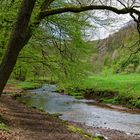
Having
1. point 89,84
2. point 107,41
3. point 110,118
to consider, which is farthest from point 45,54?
point 89,84

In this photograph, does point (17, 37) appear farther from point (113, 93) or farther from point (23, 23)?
point (113, 93)

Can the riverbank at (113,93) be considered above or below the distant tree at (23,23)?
below

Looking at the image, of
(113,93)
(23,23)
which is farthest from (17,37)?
(113,93)

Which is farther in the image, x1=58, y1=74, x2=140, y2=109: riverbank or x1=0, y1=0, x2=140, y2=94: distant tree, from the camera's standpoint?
x1=58, y1=74, x2=140, y2=109: riverbank

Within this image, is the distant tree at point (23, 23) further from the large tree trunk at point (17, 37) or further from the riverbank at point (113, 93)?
the riverbank at point (113, 93)

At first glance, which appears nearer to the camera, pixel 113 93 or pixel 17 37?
pixel 17 37

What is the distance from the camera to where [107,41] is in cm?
1748

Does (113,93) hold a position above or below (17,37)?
below

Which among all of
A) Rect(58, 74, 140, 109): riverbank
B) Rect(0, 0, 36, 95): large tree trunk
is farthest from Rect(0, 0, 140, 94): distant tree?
Rect(58, 74, 140, 109): riverbank

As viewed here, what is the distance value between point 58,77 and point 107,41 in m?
3.94

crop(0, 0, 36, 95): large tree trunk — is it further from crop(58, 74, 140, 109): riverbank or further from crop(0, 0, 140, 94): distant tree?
crop(58, 74, 140, 109): riverbank

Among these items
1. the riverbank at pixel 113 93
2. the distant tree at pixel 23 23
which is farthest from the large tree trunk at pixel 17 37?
the riverbank at pixel 113 93

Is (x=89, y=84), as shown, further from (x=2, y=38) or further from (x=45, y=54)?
(x=2, y=38)

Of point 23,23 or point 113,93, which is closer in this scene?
point 23,23
